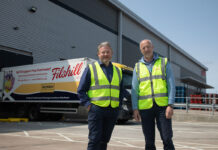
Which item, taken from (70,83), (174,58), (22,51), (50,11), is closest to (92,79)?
(70,83)

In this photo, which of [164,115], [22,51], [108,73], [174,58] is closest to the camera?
[164,115]

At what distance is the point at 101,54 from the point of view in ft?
11.7

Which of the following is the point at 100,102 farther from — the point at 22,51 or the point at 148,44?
the point at 22,51

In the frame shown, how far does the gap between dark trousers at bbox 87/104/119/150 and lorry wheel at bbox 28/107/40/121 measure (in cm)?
1236

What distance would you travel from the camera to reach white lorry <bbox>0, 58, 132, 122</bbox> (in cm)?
1303

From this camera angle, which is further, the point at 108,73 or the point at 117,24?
the point at 117,24

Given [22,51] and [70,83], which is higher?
[22,51]

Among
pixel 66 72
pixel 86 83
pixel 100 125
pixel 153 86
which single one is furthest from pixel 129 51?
pixel 100 125

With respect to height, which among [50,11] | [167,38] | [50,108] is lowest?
[50,108]

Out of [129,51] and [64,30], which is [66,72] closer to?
[64,30]

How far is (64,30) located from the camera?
2256 centimetres

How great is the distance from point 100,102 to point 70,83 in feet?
32.8

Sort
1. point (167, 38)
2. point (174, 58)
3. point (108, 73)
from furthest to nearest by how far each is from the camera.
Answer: point (174, 58) < point (167, 38) < point (108, 73)

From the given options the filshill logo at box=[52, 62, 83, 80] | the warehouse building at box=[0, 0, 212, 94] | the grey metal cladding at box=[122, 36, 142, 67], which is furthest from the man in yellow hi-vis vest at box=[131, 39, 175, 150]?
the grey metal cladding at box=[122, 36, 142, 67]
